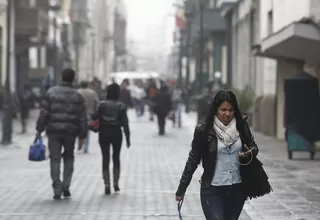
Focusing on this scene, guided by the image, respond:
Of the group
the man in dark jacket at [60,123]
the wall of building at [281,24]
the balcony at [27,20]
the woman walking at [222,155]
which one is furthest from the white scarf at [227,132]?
the balcony at [27,20]

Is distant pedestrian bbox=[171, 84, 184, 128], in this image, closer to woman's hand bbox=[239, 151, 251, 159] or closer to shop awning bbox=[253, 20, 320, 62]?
shop awning bbox=[253, 20, 320, 62]

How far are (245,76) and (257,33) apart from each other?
16.8 ft

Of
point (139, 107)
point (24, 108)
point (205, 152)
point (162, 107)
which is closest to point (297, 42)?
point (162, 107)

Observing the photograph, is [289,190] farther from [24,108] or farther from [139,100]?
[139,100]

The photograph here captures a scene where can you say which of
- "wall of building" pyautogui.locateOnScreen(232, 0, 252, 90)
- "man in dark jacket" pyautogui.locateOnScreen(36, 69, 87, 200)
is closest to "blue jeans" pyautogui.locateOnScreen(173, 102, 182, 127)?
"wall of building" pyautogui.locateOnScreen(232, 0, 252, 90)

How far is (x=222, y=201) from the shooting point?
26.5 feet

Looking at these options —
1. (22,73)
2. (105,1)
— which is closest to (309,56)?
(22,73)

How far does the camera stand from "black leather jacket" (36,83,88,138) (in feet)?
46.5

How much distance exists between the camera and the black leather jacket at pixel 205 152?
808 centimetres

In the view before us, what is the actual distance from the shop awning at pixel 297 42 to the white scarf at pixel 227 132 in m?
13.0

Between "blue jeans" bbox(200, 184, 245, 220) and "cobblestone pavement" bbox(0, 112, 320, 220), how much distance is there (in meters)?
4.39

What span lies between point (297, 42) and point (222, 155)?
1432 centimetres

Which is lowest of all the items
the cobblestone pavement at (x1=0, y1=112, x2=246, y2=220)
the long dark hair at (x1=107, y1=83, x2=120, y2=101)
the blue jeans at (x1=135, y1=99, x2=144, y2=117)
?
the blue jeans at (x1=135, y1=99, x2=144, y2=117)

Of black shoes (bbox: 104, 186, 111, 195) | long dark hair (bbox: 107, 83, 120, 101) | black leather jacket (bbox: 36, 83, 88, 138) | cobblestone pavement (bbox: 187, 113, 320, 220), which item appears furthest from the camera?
long dark hair (bbox: 107, 83, 120, 101)
